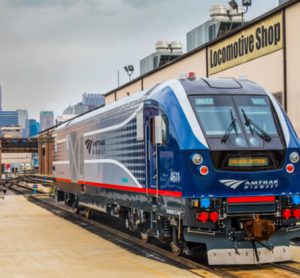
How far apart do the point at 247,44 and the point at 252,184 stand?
377 inches

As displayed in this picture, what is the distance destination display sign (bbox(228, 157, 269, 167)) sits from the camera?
10.9 m

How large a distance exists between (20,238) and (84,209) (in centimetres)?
596

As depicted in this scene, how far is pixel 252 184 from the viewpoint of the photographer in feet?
36.0

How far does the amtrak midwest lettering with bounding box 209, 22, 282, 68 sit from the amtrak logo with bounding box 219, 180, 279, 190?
304 inches

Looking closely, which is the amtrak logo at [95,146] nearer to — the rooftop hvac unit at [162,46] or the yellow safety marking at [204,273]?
the yellow safety marking at [204,273]

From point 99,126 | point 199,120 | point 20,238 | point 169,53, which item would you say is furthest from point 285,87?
point 169,53

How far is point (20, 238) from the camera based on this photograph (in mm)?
15750

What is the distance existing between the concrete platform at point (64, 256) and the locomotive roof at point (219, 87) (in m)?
3.35

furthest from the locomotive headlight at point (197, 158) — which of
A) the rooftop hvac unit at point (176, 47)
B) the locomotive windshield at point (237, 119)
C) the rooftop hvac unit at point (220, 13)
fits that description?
the rooftop hvac unit at point (176, 47)

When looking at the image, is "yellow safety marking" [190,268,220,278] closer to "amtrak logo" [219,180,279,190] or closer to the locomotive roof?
"amtrak logo" [219,180,279,190]

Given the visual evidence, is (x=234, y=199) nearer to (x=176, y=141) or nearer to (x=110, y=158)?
(x=176, y=141)

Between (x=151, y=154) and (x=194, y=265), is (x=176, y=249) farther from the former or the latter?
(x=151, y=154)

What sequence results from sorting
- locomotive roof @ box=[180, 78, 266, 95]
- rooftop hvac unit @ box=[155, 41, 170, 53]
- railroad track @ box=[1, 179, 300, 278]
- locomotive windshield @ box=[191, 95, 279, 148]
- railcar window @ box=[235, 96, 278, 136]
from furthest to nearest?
rooftop hvac unit @ box=[155, 41, 170, 53] < locomotive roof @ box=[180, 78, 266, 95] < railcar window @ box=[235, 96, 278, 136] < locomotive windshield @ box=[191, 95, 279, 148] < railroad track @ box=[1, 179, 300, 278]

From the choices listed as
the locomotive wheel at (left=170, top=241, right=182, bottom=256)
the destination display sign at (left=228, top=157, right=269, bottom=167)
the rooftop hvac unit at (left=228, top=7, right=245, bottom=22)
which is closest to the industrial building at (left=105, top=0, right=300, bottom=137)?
the destination display sign at (left=228, top=157, right=269, bottom=167)
